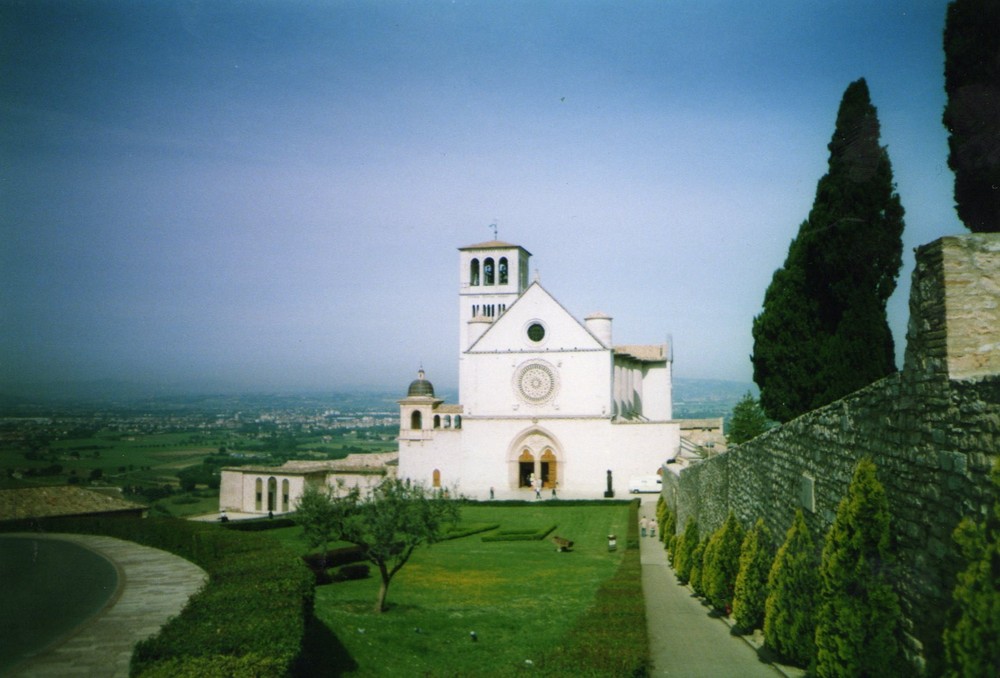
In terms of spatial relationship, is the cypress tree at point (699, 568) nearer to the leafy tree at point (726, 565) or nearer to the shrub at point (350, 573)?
the leafy tree at point (726, 565)

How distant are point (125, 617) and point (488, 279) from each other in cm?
4873

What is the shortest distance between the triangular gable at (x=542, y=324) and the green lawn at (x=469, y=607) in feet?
74.9

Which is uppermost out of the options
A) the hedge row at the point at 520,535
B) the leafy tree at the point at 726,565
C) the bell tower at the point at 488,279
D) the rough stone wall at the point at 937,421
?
the bell tower at the point at 488,279

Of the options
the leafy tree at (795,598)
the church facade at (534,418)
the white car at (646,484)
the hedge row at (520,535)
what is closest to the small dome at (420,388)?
the church facade at (534,418)

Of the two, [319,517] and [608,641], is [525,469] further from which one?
[608,641]

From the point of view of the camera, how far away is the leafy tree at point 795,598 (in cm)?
881

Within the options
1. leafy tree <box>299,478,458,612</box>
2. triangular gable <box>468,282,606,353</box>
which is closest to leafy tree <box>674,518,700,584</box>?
leafy tree <box>299,478,458,612</box>

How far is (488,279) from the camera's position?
59.5 meters

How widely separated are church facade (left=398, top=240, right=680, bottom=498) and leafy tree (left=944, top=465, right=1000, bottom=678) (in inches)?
1683

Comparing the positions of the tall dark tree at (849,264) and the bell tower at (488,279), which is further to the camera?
the bell tower at (488,279)

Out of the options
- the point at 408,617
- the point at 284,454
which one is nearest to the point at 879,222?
the point at 408,617

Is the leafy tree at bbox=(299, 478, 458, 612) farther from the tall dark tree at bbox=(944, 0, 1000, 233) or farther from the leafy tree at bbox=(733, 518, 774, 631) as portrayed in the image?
the tall dark tree at bbox=(944, 0, 1000, 233)

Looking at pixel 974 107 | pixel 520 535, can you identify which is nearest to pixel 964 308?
pixel 974 107

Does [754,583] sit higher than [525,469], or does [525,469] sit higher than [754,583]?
[754,583]
